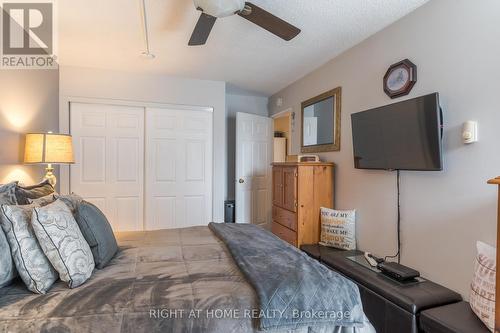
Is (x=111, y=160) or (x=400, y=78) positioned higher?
(x=400, y=78)

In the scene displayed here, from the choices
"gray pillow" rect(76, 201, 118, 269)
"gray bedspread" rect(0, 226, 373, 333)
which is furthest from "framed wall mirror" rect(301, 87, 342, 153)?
"gray pillow" rect(76, 201, 118, 269)

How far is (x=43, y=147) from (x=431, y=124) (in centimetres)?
306

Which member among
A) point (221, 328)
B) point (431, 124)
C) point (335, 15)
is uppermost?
point (335, 15)

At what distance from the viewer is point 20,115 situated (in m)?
2.49

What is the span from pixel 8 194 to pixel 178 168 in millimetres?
2502

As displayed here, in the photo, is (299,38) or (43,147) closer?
(43,147)

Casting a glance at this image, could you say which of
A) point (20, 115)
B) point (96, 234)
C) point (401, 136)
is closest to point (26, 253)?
point (96, 234)

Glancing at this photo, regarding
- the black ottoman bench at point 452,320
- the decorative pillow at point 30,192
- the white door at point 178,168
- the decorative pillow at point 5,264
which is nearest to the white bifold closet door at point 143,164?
the white door at point 178,168

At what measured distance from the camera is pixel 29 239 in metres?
1.25

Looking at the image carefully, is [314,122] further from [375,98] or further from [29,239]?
[29,239]

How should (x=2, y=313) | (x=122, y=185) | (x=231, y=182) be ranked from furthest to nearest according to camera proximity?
(x=231, y=182) → (x=122, y=185) → (x=2, y=313)

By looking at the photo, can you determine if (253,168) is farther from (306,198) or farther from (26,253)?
(26,253)

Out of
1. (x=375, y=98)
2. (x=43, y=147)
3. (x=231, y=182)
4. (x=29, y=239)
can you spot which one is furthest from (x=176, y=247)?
(x=231, y=182)

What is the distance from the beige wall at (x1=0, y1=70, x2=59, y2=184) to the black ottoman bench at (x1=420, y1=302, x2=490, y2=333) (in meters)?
3.12
